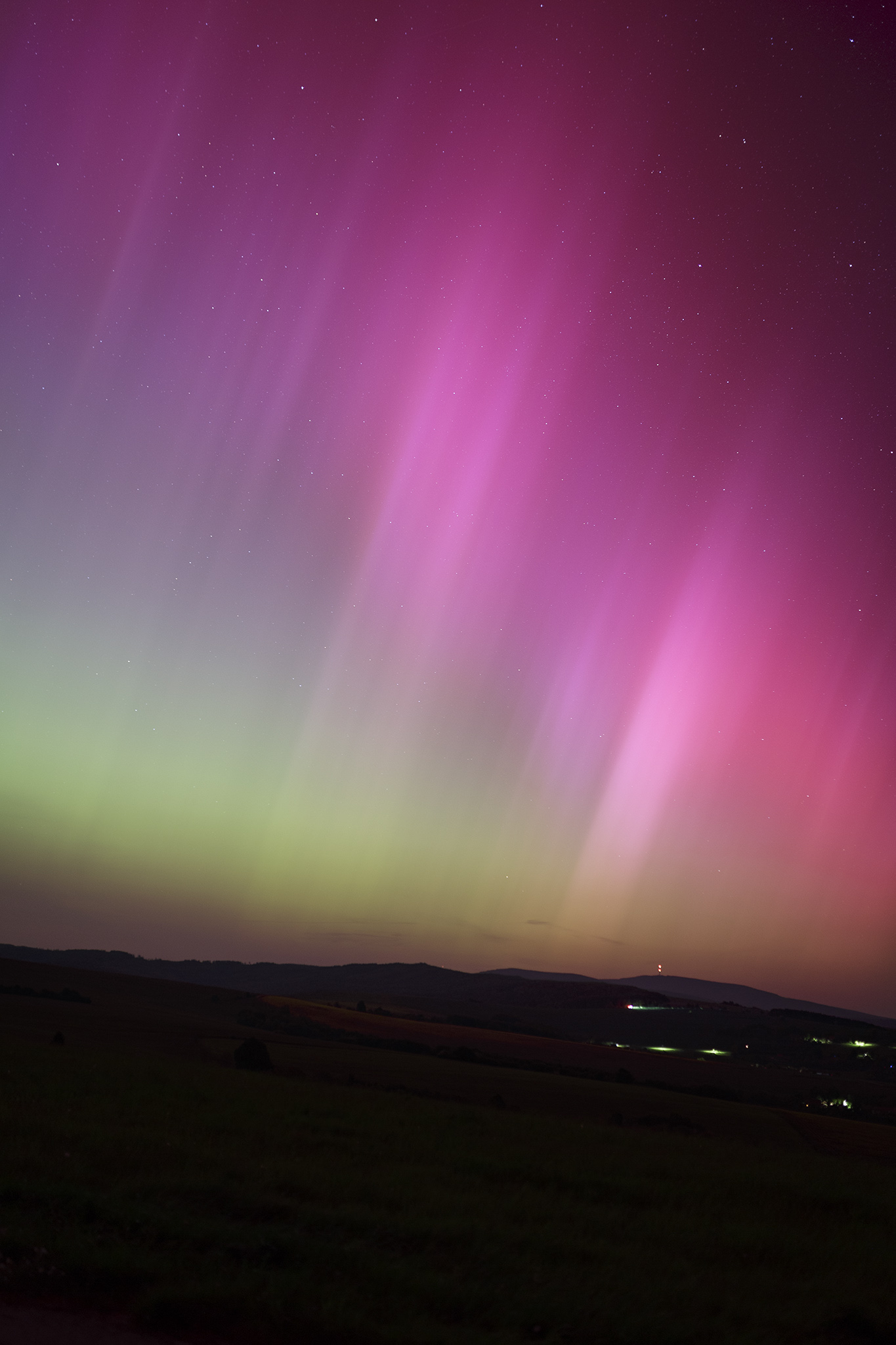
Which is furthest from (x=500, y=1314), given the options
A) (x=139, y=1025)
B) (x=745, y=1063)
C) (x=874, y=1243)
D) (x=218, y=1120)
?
(x=745, y=1063)

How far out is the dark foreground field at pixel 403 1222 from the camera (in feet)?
30.7

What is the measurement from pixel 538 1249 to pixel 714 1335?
109 inches

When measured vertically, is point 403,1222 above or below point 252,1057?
above

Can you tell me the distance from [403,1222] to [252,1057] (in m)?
28.1

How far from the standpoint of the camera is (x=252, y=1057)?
3775cm

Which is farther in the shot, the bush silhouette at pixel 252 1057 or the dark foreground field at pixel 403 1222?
the bush silhouette at pixel 252 1057

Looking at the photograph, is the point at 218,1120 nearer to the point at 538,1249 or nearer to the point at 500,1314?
the point at 538,1249

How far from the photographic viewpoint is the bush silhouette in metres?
37.2

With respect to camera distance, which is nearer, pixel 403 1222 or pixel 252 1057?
pixel 403 1222

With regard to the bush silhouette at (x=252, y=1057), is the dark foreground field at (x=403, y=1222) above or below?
above

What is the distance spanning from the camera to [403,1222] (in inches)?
480

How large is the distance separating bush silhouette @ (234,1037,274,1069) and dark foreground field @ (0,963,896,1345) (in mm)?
11686

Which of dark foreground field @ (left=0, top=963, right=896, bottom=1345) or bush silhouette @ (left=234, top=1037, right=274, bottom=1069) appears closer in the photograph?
dark foreground field @ (left=0, top=963, right=896, bottom=1345)

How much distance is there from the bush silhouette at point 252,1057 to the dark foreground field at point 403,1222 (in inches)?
460
